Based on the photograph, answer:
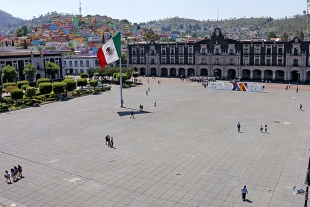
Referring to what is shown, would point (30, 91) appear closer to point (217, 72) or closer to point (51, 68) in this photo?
point (51, 68)

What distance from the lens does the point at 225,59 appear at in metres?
94.9

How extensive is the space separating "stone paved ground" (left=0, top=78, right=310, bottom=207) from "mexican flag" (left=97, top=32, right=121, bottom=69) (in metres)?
8.01

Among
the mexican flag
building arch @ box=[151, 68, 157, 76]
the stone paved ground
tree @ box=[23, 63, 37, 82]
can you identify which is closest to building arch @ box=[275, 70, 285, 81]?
the stone paved ground

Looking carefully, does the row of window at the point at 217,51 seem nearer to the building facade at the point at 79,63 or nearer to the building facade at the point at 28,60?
the building facade at the point at 79,63

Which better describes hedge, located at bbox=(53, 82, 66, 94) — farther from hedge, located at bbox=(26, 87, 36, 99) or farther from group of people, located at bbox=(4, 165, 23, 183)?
group of people, located at bbox=(4, 165, 23, 183)

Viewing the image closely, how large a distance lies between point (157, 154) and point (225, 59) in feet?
221

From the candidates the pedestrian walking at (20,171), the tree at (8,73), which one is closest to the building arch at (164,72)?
the tree at (8,73)

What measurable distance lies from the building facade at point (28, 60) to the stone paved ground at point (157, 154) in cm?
3069

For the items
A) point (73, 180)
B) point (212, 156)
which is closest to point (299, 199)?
point (212, 156)

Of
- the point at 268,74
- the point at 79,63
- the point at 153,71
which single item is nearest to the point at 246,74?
the point at 268,74

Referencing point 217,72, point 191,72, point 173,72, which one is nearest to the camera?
point 217,72

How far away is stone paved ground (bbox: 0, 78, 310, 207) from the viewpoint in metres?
24.3

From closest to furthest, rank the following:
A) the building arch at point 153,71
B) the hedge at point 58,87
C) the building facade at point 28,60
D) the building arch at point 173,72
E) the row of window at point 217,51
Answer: the hedge at point 58,87 < the building facade at point 28,60 < the row of window at point 217,51 < the building arch at point 173,72 < the building arch at point 153,71

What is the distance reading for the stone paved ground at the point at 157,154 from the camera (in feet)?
79.7
